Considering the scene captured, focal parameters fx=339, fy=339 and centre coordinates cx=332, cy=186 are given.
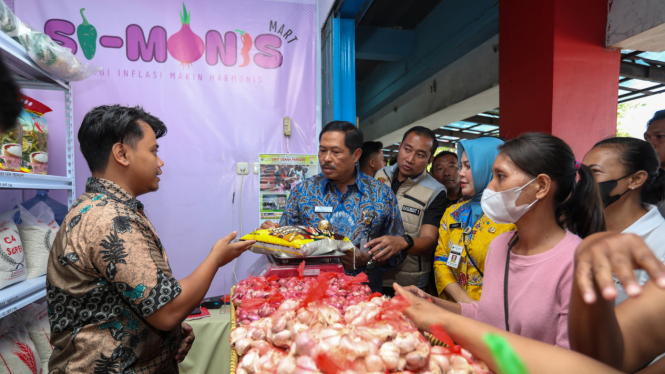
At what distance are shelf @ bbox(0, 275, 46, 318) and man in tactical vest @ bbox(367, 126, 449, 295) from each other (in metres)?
2.14

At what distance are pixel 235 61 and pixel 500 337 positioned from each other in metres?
2.99

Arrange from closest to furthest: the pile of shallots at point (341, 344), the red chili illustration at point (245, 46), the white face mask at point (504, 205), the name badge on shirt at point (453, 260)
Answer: the pile of shallots at point (341, 344)
the white face mask at point (504, 205)
the name badge on shirt at point (453, 260)
the red chili illustration at point (245, 46)

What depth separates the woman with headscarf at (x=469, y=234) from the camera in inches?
A: 70.5

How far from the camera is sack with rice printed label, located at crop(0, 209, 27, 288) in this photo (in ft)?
5.94

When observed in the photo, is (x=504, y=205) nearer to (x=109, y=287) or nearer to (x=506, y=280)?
(x=506, y=280)

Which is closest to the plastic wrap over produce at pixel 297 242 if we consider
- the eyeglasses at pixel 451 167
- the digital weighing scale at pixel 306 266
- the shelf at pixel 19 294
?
the digital weighing scale at pixel 306 266

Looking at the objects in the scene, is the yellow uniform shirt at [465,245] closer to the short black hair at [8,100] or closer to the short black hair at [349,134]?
the short black hair at [349,134]

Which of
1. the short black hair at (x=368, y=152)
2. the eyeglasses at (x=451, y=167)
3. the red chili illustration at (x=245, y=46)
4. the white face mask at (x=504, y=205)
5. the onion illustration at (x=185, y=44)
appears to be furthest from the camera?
the short black hair at (x=368, y=152)

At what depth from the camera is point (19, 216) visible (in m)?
2.18

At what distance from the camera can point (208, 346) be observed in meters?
2.29

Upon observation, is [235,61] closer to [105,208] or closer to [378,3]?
[105,208]

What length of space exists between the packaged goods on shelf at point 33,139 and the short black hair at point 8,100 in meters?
1.56

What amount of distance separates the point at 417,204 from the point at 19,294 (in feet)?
8.05

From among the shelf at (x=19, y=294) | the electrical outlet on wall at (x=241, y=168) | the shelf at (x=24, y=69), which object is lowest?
the shelf at (x=19, y=294)
